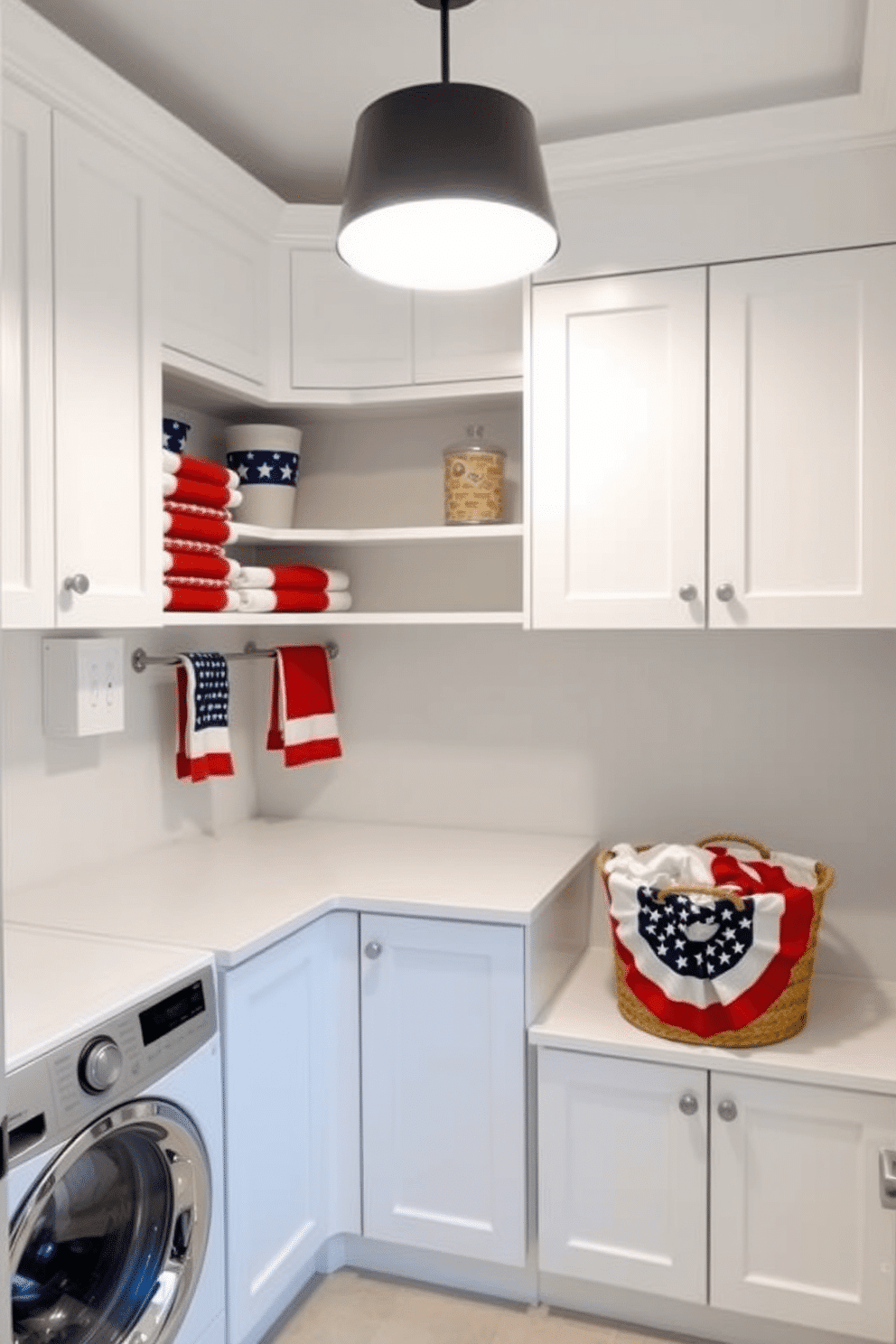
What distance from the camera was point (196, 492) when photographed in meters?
2.28

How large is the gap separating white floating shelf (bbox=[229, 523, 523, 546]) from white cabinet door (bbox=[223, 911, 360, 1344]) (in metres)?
0.91

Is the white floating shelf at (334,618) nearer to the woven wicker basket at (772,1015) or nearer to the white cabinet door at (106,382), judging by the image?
the white cabinet door at (106,382)

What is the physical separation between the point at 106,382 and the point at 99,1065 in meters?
1.18

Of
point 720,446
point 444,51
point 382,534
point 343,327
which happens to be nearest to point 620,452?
point 720,446

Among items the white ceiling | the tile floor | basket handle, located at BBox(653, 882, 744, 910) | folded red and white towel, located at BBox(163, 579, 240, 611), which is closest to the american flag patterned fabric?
basket handle, located at BBox(653, 882, 744, 910)

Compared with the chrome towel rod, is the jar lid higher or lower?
higher

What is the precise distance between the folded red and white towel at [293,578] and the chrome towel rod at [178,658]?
0.62ft

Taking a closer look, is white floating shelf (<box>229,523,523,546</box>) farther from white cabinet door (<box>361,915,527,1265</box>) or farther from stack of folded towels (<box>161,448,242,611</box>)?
white cabinet door (<box>361,915,527,1265</box>)

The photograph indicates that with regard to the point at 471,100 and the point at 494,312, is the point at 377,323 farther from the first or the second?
the point at 471,100

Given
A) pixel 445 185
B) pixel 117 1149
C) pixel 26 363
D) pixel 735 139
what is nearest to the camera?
pixel 445 185

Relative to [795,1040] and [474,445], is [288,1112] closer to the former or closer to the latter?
[795,1040]

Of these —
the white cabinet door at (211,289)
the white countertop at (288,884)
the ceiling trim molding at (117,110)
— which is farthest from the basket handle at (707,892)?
the ceiling trim molding at (117,110)

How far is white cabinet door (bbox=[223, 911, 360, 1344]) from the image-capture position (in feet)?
6.15

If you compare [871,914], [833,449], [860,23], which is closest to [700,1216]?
[871,914]
